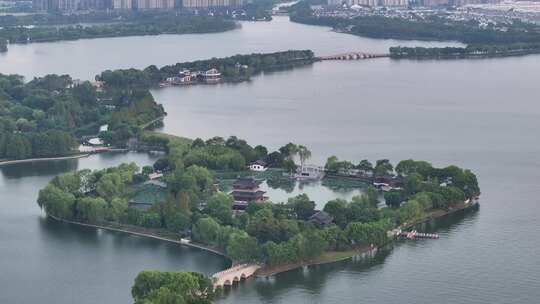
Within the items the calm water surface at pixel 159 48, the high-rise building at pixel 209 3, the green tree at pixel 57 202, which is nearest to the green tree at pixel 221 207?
the green tree at pixel 57 202

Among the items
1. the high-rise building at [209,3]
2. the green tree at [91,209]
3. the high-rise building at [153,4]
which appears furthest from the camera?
the high-rise building at [209,3]

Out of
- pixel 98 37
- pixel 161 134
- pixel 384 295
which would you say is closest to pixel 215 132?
pixel 161 134

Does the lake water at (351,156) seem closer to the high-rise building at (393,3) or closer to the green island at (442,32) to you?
the green island at (442,32)

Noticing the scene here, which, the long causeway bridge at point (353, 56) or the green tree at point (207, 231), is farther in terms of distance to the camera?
the long causeway bridge at point (353, 56)

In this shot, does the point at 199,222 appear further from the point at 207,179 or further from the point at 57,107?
the point at 57,107

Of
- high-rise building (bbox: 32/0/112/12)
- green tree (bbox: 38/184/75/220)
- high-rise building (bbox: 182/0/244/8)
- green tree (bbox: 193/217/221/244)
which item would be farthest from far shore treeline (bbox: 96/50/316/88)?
high-rise building (bbox: 32/0/112/12)

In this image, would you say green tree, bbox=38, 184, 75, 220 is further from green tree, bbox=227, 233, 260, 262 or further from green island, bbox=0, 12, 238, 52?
green island, bbox=0, 12, 238, 52

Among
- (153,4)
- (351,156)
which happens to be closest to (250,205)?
(351,156)

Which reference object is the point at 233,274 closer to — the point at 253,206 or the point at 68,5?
the point at 253,206
